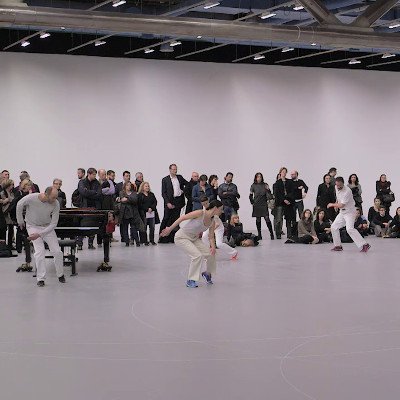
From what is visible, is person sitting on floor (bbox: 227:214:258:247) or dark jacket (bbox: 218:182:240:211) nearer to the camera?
person sitting on floor (bbox: 227:214:258:247)

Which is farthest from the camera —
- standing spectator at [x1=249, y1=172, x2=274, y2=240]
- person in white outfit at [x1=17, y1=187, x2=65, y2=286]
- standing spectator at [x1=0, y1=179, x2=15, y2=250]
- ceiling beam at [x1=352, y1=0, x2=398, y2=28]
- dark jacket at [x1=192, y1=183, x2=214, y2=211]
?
standing spectator at [x1=249, y1=172, x2=274, y2=240]

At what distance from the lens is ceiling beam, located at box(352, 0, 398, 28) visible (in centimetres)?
1484

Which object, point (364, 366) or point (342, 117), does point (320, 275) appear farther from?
point (342, 117)

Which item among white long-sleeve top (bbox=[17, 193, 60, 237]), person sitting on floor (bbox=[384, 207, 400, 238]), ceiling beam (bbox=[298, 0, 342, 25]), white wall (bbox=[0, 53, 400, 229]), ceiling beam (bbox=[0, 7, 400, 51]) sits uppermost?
ceiling beam (bbox=[298, 0, 342, 25])

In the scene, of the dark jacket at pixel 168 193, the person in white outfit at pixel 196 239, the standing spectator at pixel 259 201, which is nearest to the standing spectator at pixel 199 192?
the dark jacket at pixel 168 193

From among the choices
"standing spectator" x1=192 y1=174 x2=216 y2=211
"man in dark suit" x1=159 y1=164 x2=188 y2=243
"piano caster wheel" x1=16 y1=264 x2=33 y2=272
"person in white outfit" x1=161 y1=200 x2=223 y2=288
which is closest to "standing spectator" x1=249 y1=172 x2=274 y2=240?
"standing spectator" x1=192 y1=174 x2=216 y2=211

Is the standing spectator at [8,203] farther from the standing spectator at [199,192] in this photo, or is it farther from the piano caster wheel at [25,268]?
the standing spectator at [199,192]

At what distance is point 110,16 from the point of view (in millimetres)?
14961

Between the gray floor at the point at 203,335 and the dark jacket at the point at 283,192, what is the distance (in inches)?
278

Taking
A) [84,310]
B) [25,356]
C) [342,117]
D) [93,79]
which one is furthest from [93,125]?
[25,356]

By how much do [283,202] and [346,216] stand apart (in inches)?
144

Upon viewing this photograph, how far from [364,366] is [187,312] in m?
3.10

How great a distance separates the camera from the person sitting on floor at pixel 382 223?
71.4 ft

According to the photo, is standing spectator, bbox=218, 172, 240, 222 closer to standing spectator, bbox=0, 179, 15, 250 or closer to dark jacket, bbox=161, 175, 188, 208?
dark jacket, bbox=161, 175, 188, 208
